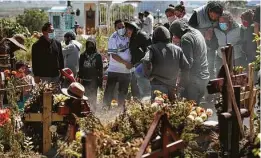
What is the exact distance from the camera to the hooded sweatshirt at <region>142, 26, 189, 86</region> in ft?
20.7

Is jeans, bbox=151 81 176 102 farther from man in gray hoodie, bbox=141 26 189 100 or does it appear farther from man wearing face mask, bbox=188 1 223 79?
man wearing face mask, bbox=188 1 223 79

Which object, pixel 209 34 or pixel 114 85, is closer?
pixel 209 34

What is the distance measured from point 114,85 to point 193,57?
222 centimetres

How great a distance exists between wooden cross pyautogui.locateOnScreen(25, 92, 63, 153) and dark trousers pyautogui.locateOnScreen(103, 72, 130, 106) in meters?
2.25

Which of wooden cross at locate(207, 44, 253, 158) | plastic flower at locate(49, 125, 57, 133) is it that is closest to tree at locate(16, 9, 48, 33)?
plastic flower at locate(49, 125, 57, 133)

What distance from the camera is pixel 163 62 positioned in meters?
6.32

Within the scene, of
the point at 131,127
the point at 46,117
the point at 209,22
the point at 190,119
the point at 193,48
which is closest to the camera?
the point at 131,127

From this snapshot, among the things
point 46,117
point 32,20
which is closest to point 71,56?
point 46,117

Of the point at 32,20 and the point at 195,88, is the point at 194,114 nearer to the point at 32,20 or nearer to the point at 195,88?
the point at 195,88

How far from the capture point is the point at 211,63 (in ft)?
26.9

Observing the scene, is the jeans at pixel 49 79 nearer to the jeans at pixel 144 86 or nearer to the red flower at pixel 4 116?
the jeans at pixel 144 86

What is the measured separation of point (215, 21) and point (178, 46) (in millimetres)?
1412

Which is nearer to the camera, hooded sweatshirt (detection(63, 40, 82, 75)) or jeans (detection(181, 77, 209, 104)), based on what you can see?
jeans (detection(181, 77, 209, 104))

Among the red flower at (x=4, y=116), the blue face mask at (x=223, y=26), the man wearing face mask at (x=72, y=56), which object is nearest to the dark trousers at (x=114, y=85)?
the man wearing face mask at (x=72, y=56)
